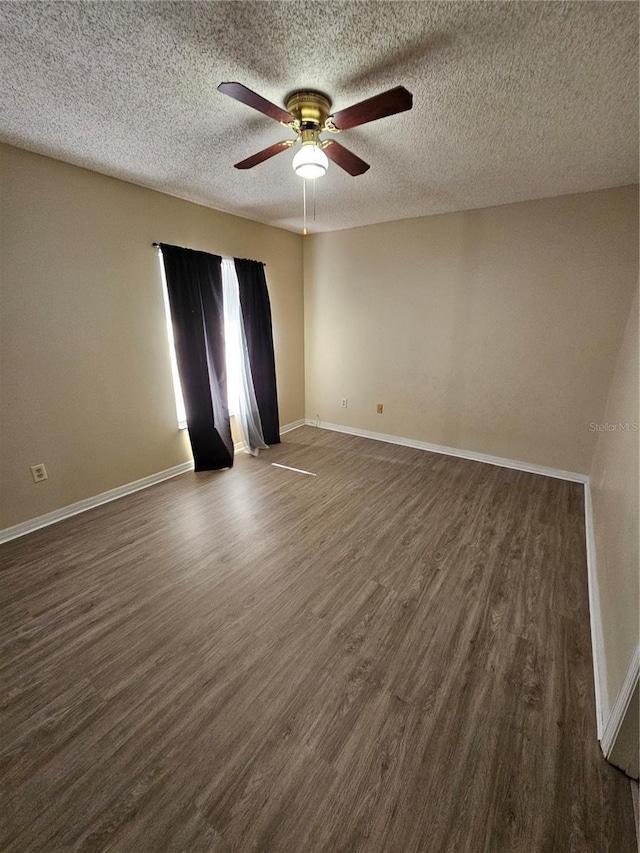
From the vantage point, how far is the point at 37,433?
2443 millimetres

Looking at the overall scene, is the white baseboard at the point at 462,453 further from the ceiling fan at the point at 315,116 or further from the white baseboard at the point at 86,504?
the ceiling fan at the point at 315,116

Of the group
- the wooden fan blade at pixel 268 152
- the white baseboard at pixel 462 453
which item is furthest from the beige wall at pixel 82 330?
the white baseboard at pixel 462 453

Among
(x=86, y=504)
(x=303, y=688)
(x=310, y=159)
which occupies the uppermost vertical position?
(x=310, y=159)

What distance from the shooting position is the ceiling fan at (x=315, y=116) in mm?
1292

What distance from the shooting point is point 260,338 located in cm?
388

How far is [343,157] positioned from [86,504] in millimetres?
3032

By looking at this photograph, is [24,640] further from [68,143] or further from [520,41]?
[520,41]

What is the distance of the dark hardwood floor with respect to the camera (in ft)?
3.52

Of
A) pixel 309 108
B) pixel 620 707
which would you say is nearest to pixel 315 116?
pixel 309 108

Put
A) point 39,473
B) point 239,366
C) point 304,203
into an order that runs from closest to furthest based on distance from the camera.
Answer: point 39,473 < point 304,203 < point 239,366

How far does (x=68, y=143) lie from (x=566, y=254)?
3710 mm

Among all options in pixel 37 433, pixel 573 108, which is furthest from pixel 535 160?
pixel 37 433

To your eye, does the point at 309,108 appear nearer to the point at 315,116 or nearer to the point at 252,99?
the point at 315,116

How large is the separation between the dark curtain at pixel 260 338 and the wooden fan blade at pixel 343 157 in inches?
76.5
